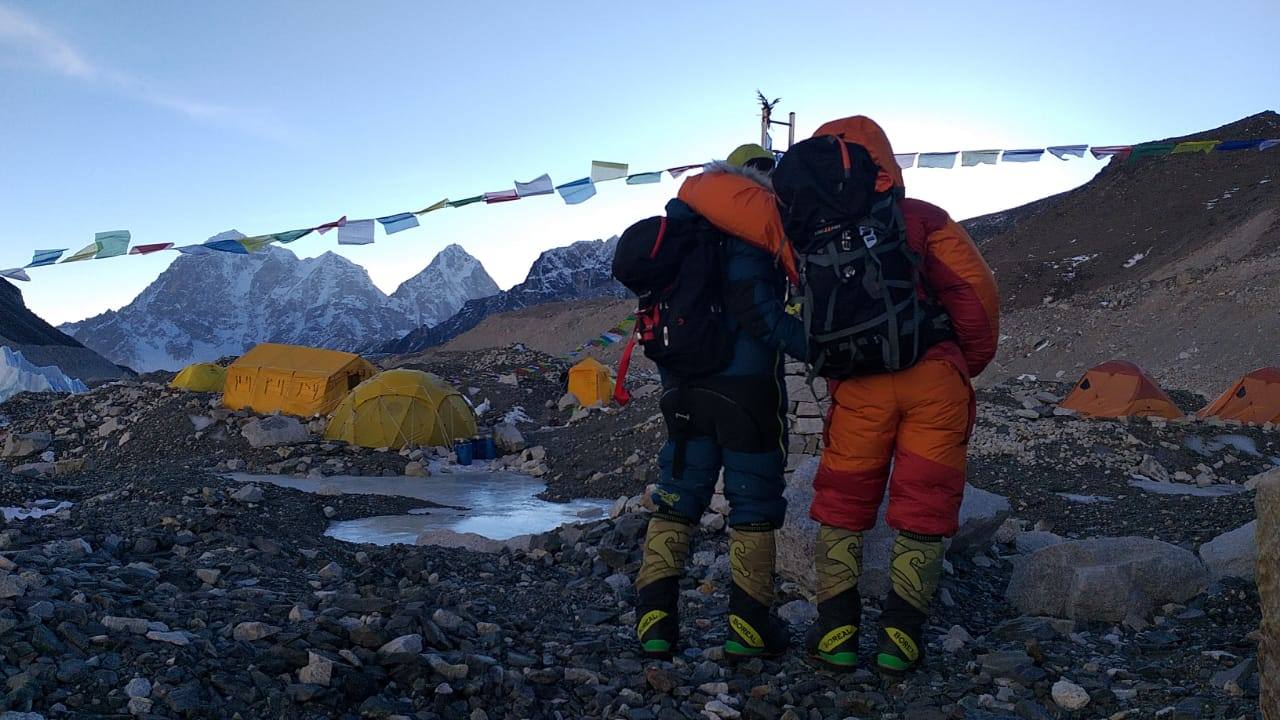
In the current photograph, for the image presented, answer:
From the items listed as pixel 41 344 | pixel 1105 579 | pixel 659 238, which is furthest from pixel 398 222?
pixel 41 344

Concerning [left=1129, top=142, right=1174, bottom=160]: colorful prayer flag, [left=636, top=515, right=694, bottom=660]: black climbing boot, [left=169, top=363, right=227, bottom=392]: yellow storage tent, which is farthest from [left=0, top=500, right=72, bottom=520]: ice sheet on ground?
[left=1129, top=142, right=1174, bottom=160]: colorful prayer flag

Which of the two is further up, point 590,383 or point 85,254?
point 85,254

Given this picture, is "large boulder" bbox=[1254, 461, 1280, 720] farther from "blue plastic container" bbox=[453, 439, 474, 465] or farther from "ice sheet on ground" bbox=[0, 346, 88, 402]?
"ice sheet on ground" bbox=[0, 346, 88, 402]

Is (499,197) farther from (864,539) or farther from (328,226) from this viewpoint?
(864,539)

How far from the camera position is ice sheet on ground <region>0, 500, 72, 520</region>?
672 cm

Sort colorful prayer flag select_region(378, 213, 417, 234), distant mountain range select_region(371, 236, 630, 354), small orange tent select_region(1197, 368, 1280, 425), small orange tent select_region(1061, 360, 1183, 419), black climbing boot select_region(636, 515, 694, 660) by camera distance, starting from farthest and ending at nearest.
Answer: distant mountain range select_region(371, 236, 630, 354) → small orange tent select_region(1061, 360, 1183, 419) → small orange tent select_region(1197, 368, 1280, 425) → colorful prayer flag select_region(378, 213, 417, 234) → black climbing boot select_region(636, 515, 694, 660)

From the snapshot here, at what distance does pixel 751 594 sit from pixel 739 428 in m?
0.61

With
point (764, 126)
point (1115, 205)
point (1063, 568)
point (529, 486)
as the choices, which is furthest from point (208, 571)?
point (1115, 205)

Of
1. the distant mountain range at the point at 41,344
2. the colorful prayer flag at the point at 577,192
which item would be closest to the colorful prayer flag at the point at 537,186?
the colorful prayer flag at the point at 577,192

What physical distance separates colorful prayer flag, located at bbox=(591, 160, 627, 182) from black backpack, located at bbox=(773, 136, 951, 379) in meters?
7.82

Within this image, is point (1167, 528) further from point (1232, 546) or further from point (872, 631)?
point (872, 631)

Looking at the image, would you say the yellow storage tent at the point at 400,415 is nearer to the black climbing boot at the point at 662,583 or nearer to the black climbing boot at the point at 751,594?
the black climbing boot at the point at 662,583

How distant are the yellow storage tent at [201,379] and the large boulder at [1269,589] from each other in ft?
64.3

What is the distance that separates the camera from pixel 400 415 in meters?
14.1
